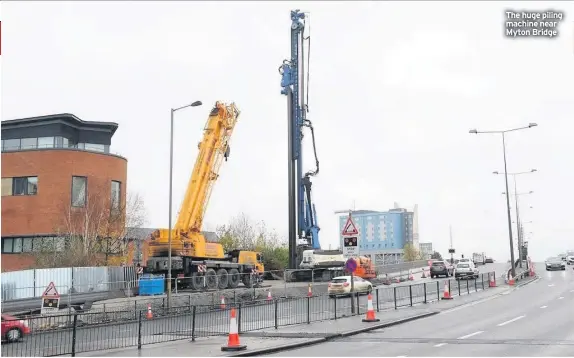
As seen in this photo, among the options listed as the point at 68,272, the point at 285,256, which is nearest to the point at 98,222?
the point at 68,272

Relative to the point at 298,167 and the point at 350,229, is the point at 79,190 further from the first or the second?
the point at 350,229

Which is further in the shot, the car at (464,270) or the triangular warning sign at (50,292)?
the car at (464,270)

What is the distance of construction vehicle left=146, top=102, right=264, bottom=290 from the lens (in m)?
34.8

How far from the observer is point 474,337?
631 inches

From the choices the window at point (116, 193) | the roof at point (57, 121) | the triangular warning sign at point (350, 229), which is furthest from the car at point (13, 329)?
the roof at point (57, 121)

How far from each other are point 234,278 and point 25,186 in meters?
22.8

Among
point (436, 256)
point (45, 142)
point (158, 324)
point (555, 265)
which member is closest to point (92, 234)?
point (45, 142)

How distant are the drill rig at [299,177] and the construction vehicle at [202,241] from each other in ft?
19.9

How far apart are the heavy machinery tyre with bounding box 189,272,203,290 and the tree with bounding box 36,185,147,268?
415 inches

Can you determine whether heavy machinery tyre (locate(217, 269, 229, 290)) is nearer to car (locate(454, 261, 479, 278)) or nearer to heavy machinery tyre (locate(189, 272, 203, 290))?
heavy machinery tyre (locate(189, 272, 203, 290))

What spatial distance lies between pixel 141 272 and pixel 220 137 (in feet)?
32.1

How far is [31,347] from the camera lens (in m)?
16.4

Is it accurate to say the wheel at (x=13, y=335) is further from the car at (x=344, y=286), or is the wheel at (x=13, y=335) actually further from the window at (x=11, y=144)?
the window at (x=11, y=144)

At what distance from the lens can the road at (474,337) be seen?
13422 millimetres
